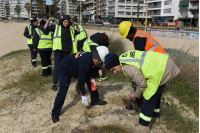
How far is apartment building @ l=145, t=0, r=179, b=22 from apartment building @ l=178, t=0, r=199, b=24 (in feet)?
4.37

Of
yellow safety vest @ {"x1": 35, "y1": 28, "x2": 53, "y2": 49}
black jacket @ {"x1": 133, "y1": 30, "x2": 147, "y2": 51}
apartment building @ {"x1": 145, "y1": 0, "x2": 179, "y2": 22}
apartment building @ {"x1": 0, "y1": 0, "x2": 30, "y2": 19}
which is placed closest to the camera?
black jacket @ {"x1": 133, "y1": 30, "x2": 147, "y2": 51}

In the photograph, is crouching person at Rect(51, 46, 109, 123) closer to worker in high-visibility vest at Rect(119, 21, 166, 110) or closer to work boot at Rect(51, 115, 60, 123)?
work boot at Rect(51, 115, 60, 123)

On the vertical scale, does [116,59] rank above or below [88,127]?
above

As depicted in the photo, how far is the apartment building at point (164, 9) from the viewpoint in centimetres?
5069

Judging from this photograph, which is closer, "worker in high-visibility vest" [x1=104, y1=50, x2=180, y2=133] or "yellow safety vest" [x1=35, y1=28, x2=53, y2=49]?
"worker in high-visibility vest" [x1=104, y1=50, x2=180, y2=133]

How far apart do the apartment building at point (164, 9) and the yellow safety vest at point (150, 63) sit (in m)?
54.0

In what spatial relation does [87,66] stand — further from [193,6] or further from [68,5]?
[68,5]

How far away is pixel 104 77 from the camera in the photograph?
233 inches

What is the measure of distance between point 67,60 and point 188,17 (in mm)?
51890

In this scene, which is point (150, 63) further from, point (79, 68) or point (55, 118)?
point (55, 118)

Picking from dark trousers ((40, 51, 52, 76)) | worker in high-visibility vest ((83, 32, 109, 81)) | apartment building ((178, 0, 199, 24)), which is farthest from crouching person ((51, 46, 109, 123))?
apartment building ((178, 0, 199, 24))

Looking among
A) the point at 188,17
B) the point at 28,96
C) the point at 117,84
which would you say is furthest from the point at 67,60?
the point at 188,17

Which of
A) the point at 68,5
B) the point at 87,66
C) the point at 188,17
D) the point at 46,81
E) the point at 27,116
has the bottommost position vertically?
the point at 27,116

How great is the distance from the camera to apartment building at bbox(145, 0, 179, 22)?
50.7 metres
